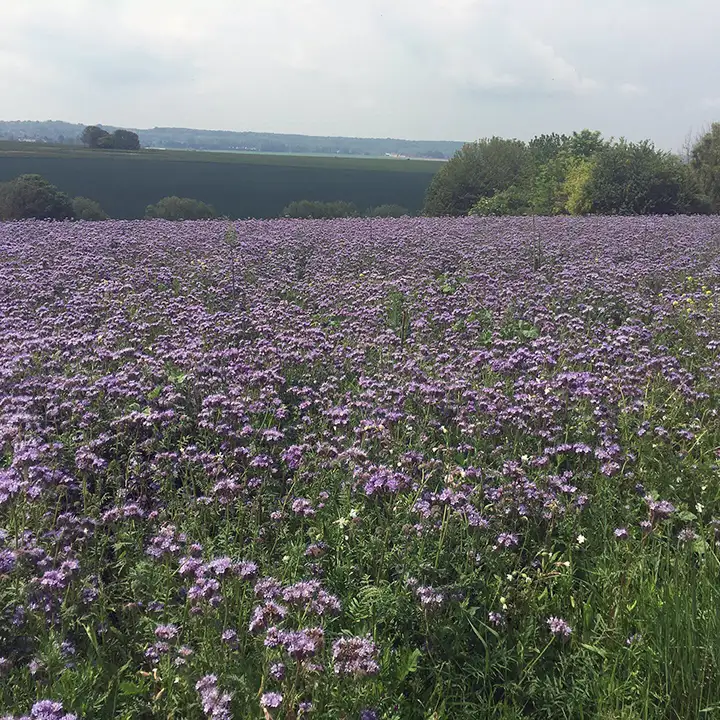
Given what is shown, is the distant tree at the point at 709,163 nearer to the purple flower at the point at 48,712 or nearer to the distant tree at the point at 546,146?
the distant tree at the point at 546,146

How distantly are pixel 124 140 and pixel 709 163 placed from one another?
277ft

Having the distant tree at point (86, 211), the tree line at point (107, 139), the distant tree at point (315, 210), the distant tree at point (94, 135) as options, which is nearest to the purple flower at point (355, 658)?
the distant tree at point (86, 211)

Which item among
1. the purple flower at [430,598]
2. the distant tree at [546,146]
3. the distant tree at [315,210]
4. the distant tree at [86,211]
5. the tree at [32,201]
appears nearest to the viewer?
the purple flower at [430,598]

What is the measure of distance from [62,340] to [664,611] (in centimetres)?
419

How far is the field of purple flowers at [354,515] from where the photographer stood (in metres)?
2.21

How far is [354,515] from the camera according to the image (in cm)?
281

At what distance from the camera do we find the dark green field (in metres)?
52.4

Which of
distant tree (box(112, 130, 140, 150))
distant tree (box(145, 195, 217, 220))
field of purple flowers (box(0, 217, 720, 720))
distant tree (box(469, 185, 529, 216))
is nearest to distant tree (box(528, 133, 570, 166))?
distant tree (box(469, 185, 529, 216))

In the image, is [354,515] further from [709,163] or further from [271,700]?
[709,163]

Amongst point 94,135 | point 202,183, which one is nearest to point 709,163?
point 202,183

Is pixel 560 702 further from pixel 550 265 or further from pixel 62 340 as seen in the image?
pixel 550 265

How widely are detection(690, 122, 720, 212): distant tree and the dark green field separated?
26689 mm

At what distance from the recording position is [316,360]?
15.7 ft

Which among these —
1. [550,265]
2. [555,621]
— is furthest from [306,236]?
[555,621]
